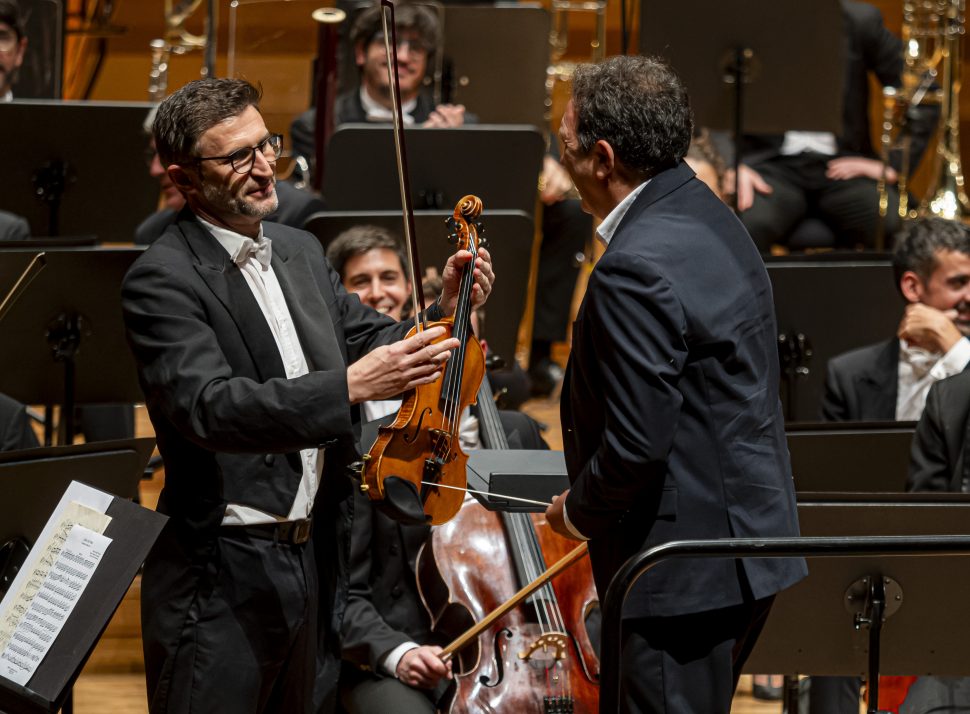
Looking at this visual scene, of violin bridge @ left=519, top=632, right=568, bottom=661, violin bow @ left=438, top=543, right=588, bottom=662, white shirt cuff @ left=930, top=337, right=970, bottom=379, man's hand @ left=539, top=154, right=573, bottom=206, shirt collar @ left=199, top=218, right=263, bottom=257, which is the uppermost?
shirt collar @ left=199, top=218, right=263, bottom=257

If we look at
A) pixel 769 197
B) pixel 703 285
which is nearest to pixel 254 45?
pixel 769 197

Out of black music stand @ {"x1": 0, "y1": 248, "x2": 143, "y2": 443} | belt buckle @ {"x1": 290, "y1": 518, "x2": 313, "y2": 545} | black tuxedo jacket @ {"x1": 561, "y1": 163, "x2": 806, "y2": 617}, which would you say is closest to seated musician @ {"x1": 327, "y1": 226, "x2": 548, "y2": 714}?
belt buckle @ {"x1": 290, "y1": 518, "x2": 313, "y2": 545}

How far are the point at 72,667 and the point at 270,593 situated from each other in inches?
13.6

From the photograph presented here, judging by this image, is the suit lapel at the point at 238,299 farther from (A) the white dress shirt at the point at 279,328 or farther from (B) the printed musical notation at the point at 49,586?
(B) the printed musical notation at the point at 49,586

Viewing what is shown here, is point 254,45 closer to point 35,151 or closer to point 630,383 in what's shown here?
point 35,151

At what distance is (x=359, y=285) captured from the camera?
331 cm

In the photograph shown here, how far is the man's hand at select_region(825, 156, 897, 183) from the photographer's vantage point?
5195 millimetres

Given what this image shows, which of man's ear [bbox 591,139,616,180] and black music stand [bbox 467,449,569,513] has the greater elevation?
man's ear [bbox 591,139,616,180]

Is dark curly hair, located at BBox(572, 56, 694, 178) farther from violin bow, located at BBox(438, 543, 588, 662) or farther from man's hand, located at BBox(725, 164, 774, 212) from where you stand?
man's hand, located at BBox(725, 164, 774, 212)

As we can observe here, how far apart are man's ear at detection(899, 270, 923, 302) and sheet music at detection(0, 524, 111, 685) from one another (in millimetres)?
2445

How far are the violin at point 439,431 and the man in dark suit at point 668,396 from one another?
209mm

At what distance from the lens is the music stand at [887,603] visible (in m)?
2.27

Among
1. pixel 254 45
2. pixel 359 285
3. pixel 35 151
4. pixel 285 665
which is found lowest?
pixel 285 665

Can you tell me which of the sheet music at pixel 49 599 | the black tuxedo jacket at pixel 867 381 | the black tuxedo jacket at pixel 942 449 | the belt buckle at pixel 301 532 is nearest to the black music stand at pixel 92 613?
the sheet music at pixel 49 599
